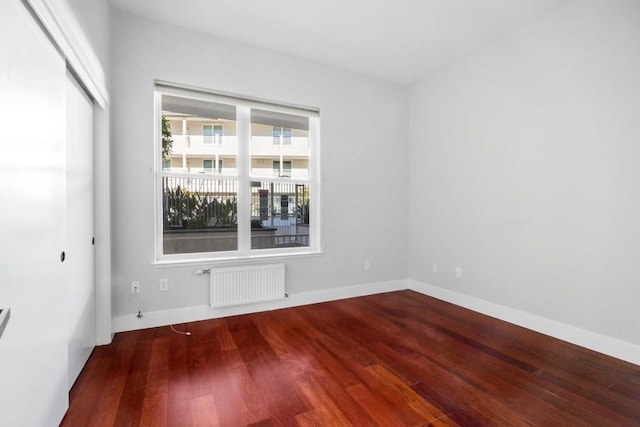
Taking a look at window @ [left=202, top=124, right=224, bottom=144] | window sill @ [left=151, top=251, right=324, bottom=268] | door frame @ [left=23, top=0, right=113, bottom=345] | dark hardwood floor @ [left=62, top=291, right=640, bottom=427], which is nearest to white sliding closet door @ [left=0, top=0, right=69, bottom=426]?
dark hardwood floor @ [left=62, top=291, right=640, bottom=427]

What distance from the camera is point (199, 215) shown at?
323 centimetres

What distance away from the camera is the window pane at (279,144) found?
3.54 meters

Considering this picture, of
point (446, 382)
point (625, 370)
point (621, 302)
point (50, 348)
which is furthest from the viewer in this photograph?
point (621, 302)

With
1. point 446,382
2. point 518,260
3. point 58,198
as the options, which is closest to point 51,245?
point 58,198

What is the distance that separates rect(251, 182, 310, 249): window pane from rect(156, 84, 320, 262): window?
0.01 m

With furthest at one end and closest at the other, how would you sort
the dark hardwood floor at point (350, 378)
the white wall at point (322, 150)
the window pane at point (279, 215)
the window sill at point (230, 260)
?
1. the window pane at point (279, 215)
2. the window sill at point (230, 260)
3. the white wall at point (322, 150)
4. the dark hardwood floor at point (350, 378)

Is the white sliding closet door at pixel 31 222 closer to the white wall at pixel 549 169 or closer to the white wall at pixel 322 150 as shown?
the white wall at pixel 322 150

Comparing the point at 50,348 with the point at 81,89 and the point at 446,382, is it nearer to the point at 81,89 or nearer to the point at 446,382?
the point at 81,89

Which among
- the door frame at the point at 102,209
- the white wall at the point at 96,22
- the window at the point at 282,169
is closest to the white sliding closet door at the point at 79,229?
the door frame at the point at 102,209

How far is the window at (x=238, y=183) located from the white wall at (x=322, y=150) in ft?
0.51

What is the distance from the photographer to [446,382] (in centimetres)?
203

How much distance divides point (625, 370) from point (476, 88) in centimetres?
298

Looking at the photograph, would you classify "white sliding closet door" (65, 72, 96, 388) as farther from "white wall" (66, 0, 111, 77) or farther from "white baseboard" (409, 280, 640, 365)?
"white baseboard" (409, 280, 640, 365)

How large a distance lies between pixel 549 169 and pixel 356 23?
7.79ft
